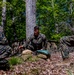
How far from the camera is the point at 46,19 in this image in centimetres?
2673

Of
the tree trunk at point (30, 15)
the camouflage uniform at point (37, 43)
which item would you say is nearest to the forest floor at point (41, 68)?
the camouflage uniform at point (37, 43)

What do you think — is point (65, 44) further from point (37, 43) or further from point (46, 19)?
point (46, 19)

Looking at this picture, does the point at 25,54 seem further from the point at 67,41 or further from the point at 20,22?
the point at 20,22

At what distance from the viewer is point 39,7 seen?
2595cm

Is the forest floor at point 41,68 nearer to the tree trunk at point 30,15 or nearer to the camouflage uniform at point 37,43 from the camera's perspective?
the camouflage uniform at point 37,43

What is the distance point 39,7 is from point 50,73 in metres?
18.1

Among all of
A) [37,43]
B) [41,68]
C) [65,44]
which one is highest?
[65,44]

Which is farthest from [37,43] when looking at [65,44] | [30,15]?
[30,15]

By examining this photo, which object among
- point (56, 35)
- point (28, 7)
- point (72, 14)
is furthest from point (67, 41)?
point (72, 14)

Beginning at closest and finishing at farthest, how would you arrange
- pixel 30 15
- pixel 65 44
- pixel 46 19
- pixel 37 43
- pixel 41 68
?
pixel 41 68
pixel 65 44
pixel 37 43
pixel 30 15
pixel 46 19

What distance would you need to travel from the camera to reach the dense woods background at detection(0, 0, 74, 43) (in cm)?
2255

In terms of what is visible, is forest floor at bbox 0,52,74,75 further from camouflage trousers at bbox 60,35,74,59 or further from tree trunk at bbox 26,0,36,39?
tree trunk at bbox 26,0,36,39

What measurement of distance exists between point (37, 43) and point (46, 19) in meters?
15.3

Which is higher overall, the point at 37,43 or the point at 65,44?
the point at 65,44
